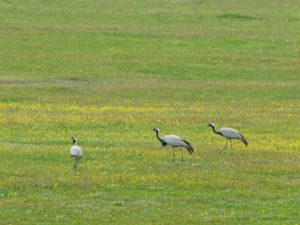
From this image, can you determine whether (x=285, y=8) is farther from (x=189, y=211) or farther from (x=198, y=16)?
(x=189, y=211)

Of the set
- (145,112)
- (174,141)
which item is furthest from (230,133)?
(145,112)

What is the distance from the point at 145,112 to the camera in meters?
37.7

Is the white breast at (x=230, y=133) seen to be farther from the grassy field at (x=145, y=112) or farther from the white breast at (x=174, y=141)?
the white breast at (x=174, y=141)

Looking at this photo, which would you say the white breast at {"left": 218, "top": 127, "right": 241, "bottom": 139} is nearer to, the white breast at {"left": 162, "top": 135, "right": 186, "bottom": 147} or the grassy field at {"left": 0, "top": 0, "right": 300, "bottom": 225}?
the grassy field at {"left": 0, "top": 0, "right": 300, "bottom": 225}

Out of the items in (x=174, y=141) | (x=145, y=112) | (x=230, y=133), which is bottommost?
(x=174, y=141)

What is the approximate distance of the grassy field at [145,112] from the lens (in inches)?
894

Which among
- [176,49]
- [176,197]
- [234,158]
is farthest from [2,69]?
[176,197]

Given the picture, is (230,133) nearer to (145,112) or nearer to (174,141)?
(174,141)

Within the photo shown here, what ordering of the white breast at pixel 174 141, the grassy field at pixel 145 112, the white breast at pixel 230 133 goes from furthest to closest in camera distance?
the white breast at pixel 230 133 → the white breast at pixel 174 141 → the grassy field at pixel 145 112

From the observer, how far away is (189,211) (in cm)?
2183

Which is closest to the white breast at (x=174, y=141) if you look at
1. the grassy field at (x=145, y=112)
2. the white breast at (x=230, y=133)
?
the grassy field at (x=145, y=112)

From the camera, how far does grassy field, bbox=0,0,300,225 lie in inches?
894

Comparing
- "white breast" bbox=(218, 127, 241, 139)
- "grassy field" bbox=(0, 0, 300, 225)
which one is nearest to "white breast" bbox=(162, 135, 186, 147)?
"grassy field" bbox=(0, 0, 300, 225)

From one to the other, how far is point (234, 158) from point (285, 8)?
51.5 metres
